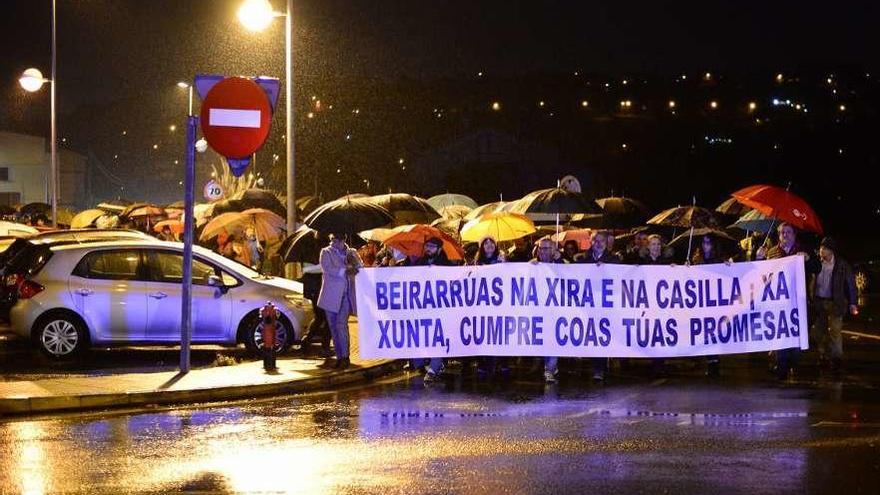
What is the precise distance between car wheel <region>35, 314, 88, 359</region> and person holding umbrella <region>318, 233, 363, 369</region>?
3.76 m

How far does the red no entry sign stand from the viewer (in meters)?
14.3

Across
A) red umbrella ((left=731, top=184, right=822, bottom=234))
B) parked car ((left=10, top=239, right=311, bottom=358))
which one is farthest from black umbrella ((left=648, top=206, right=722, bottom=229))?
parked car ((left=10, top=239, right=311, bottom=358))

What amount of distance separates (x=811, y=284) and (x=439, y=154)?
69.4 m

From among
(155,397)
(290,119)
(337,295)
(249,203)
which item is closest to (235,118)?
(337,295)

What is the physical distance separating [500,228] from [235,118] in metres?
8.21

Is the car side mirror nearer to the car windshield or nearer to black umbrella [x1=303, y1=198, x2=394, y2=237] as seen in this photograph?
the car windshield

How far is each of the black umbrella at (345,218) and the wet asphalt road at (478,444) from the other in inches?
191

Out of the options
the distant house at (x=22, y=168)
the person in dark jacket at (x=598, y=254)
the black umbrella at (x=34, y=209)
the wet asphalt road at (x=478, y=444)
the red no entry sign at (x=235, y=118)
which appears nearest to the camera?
the wet asphalt road at (x=478, y=444)

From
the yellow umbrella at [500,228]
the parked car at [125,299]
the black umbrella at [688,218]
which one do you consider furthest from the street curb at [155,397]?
the black umbrella at [688,218]

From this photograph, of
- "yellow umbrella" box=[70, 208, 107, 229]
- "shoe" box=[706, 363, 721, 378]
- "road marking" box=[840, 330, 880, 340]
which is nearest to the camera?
"shoe" box=[706, 363, 721, 378]

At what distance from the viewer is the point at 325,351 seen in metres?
17.9

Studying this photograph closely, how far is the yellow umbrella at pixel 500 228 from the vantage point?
852 inches

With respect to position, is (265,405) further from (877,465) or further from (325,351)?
(877,465)

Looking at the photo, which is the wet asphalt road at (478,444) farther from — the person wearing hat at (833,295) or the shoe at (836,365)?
the person wearing hat at (833,295)
